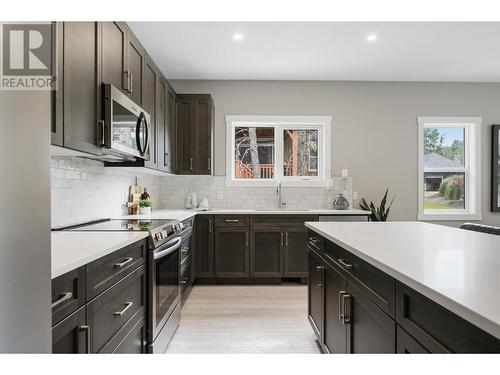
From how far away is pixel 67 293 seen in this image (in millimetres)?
1113

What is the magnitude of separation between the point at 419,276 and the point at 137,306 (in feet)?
4.83

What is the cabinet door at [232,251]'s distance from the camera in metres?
3.86

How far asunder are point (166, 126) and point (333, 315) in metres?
2.64

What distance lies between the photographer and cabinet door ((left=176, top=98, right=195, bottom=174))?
409 centimetres

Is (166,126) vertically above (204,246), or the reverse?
(166,126)

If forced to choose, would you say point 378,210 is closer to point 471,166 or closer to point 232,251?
point 471,166

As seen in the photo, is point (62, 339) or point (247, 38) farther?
point (247, 38)

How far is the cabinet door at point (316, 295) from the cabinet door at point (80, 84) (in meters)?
1.60

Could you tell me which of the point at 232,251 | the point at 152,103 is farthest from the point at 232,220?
the point at 152,103

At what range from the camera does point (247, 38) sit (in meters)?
3.27

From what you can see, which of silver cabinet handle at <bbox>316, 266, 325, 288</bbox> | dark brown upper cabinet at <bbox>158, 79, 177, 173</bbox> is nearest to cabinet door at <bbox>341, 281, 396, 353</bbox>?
silver cabinet handle at <bbox>316, 266, 325, 288</bbox>

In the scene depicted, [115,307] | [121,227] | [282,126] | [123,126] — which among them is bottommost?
[115,307]
